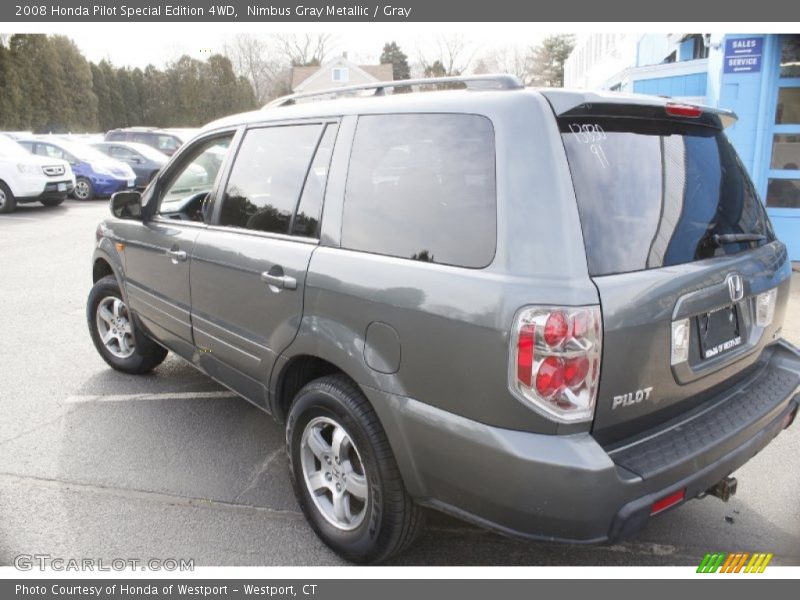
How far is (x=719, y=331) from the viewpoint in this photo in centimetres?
251

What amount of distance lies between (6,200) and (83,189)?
3086 mm

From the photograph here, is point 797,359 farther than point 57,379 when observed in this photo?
No

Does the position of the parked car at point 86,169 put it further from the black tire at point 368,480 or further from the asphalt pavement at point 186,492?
the black tire at point 368,480

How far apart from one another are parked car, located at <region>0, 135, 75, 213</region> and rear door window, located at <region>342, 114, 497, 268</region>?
568 inches

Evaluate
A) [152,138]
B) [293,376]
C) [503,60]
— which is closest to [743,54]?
[293,376]

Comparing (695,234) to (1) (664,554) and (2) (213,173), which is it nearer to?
(1) (664,554)

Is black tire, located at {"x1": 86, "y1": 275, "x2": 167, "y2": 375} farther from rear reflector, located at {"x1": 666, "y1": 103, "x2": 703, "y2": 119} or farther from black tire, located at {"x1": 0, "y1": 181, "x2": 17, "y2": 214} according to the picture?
black tire, located at {"x1": 0, "y1": 181, "x2": 17, "y2": 214}

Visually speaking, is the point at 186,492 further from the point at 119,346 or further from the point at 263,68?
the point at 263,68

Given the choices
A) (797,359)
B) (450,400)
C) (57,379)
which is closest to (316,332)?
(450,400)

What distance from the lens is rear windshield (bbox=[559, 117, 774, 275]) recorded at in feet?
7.12

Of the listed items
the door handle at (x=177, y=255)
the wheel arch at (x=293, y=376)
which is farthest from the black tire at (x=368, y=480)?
the door handle at (x=177, y=255)

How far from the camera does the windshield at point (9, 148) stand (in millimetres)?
14387

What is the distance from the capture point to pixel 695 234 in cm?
248

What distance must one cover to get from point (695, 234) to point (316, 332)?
1.58 metres
